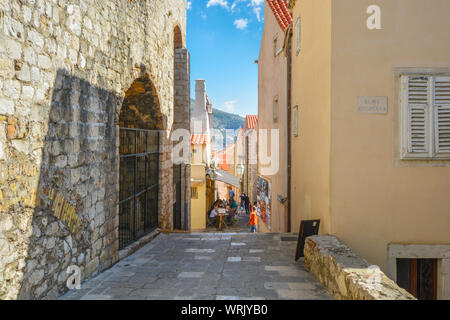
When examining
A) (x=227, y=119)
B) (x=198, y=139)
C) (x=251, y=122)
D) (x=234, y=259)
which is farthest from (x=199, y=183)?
(x=227, y=119)

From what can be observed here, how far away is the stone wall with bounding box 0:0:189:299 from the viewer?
8.92 ft

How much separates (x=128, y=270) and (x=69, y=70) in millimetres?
2765

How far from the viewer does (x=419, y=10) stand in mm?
4609

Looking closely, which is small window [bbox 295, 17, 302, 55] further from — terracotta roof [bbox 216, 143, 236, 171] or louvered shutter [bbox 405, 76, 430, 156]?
terracotta roof [bbox 216, 143, 236, 171]

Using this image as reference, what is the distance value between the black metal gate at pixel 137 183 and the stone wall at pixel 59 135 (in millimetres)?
1134

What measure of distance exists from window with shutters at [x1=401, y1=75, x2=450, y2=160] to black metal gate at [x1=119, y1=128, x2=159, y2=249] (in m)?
Result: 4.30

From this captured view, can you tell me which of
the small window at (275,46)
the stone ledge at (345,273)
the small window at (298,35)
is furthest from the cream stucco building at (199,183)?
the stone ledge at (345,273)

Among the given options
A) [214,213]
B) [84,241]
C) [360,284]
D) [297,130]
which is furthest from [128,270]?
[214,213]

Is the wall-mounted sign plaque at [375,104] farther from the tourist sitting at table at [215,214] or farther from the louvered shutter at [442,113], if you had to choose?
the tourist sitting at table at [215,214]

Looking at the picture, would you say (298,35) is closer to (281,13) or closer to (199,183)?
(281,13)

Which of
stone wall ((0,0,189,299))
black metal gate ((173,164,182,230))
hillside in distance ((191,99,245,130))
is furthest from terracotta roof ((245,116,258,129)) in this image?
hillside in distance ((191,99,245,130))

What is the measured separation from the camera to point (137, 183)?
687 centimetres

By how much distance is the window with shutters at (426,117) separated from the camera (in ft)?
15.1
